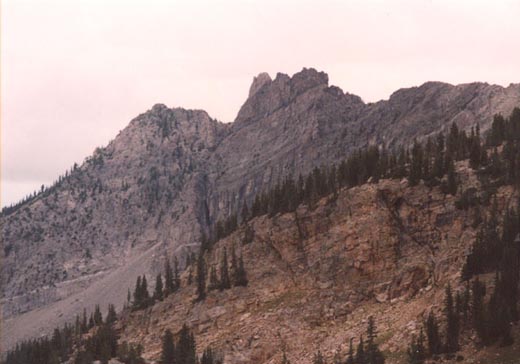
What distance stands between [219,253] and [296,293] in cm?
3435

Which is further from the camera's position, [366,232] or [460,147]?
[460,147]

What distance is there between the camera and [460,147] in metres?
169

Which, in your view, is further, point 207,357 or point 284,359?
point 207,357

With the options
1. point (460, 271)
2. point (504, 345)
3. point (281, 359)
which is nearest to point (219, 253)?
point (281, 359)

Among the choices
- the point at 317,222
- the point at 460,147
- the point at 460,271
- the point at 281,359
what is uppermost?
the point at 460,147

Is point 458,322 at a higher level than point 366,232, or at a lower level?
lower

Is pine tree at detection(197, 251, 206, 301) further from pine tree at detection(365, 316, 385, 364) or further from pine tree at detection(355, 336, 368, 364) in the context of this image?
pine tree at detection(355, 336, 368, 364)

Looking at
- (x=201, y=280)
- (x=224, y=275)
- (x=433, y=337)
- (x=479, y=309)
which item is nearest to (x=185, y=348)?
(x=224, y=275)

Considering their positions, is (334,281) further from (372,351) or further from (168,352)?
(372,351)

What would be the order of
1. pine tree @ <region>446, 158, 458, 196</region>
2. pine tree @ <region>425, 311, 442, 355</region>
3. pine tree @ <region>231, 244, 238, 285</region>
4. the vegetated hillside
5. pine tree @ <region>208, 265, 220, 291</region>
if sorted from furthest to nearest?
pine tree @ <region>208, 265, 220, 291</region>, pine tree @ <region>231, 244, 238, 285</region>, pine tree @ <region>446, 158, 458, 196</region>, the vegetated hillside, pine tree @ <region>425, 311, 442, 355</region>

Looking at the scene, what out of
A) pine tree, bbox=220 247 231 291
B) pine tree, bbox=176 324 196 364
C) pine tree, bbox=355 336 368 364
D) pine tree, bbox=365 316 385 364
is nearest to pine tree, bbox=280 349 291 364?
pine tree, bbox=176 324 196 364

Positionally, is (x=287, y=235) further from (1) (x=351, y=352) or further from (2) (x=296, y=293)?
(1) (x=351, y=352)

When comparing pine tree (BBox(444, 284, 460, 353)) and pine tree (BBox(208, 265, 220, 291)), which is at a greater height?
pine tree (BBox(208, 265, 220, 291))

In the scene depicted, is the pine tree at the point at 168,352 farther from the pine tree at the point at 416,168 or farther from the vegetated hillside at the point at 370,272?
the pine tree at the point at 416,168
